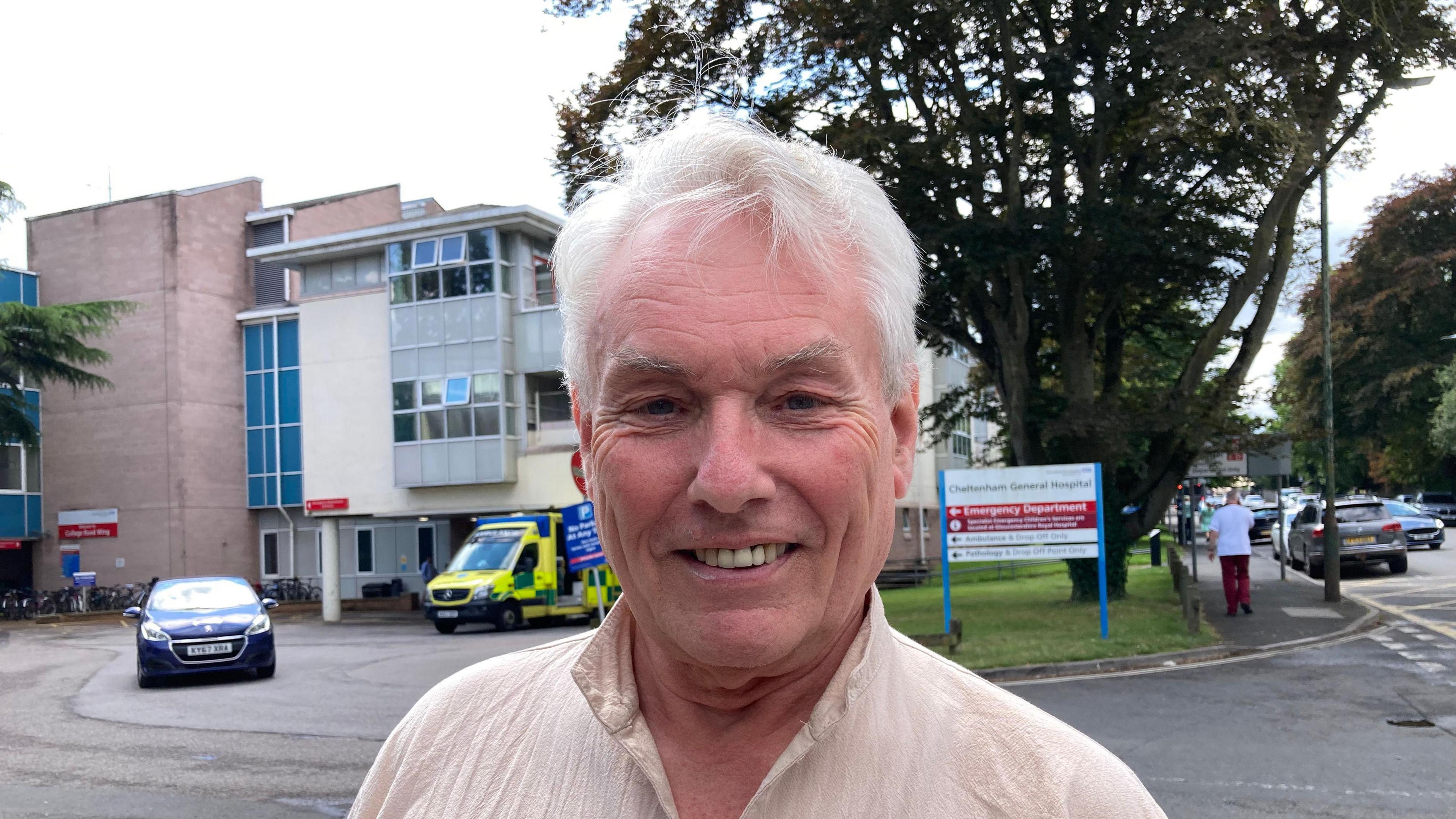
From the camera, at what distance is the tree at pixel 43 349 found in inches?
1259

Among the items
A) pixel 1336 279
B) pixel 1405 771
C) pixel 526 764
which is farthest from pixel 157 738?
pixel 1336 279

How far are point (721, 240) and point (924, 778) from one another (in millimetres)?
719

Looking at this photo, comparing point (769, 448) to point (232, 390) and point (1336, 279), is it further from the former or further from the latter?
point (1336, 279)

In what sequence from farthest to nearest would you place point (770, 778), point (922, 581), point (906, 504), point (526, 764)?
point (906, 504) → point (922, 581) → point (526, 764) → point (770, 778)

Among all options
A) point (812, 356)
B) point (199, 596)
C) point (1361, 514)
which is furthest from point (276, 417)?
point (812, 356)

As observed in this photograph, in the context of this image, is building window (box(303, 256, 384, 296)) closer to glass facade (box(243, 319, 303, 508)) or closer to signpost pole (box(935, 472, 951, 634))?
glass facade (box(243, 319, 303, 508))

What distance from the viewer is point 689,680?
1.57 metres

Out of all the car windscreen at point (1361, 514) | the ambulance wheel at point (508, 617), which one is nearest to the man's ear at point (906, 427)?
the ambulance wheel at point (508, 617)

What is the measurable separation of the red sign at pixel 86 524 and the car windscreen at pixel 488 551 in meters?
21.5

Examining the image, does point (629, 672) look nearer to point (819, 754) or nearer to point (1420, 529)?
point (819, 754)

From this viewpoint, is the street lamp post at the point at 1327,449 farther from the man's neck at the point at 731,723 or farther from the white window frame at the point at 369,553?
the white window frame at the point at 369,553

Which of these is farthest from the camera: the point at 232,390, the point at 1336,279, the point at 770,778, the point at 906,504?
the point at 1336,279

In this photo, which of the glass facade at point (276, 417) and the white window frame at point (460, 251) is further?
the glass facade at point (276, 417)

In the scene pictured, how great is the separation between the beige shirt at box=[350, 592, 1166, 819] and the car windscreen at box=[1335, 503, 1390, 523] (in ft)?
97.7
